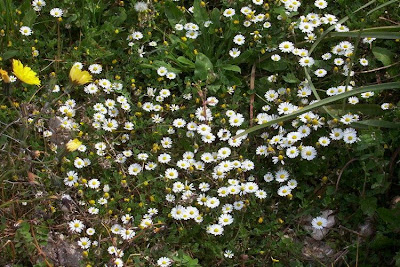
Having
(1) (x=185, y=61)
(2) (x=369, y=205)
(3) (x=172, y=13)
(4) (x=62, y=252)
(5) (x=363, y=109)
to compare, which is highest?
(3) (x=172, y=13)

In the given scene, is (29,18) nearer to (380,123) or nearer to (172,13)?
(172,13)

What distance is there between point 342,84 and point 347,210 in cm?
76

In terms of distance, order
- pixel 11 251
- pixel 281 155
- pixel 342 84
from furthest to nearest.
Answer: pixel 342 84
pixel 281 155
pixel 11 251

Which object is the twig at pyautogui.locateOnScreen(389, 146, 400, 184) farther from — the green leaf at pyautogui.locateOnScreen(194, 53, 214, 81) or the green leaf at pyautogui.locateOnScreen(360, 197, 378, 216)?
the green leaf at pyautogui.locateOnScreen(194, 53, 214, 81)

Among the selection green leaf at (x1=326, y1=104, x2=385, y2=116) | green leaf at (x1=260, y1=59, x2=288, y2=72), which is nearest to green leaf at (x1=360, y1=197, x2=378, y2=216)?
green leaf at (x1=326, y1=104, x2=385, y2=116)

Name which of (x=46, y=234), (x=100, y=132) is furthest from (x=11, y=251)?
(x=100, y=132)

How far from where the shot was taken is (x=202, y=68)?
3.48 metres

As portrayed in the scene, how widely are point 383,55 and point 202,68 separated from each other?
1.03 meters

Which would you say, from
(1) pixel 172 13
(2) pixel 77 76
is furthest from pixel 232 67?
(2) pixel 77 76

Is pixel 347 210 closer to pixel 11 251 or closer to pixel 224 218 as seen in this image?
pixel 224 218

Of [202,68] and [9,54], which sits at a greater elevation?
[9,54]

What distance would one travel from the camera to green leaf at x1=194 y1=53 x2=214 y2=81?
11.4 ft

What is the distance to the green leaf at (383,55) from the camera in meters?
3.46

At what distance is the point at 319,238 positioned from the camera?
3041mm
